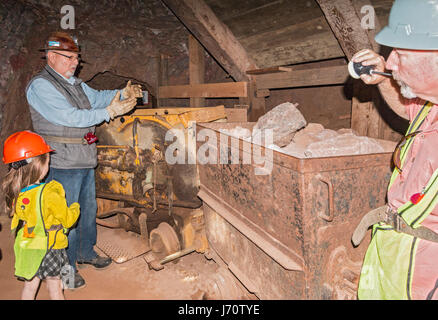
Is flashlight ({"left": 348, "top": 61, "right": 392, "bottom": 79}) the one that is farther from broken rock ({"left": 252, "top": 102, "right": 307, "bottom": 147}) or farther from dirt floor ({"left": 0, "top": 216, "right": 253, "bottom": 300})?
dirt floor ({"left": 0, "top": 216, "right": 253, "bottom": 300})

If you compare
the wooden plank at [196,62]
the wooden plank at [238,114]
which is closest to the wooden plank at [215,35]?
the wooden plank at [238,114]

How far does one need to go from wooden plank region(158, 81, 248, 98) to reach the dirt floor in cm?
221

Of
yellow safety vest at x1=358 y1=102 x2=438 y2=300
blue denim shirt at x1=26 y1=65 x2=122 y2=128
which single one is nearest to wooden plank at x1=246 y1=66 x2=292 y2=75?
blue denim shirt at x1=26 y1=65 x2=122 y2=128

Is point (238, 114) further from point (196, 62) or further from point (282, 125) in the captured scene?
point (282, 125)

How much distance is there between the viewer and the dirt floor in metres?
2.52

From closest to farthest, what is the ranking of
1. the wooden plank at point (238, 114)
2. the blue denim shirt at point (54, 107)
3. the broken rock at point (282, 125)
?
the broken rock at point (282, 125) < the blue denim shirt at point (54, 107) < the wooden plank at point (238, 114)

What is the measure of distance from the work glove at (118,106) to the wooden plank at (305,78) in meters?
1.75

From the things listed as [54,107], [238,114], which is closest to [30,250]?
[54,107]

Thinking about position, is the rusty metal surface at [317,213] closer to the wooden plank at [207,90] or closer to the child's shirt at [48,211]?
the child's shirt at [48,211]

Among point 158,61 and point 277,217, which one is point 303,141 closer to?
point 277,217

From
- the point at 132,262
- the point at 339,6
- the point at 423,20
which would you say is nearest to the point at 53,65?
the point at 132,262

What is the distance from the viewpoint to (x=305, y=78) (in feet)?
11.7

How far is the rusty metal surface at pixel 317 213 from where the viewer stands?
1567 millimetres

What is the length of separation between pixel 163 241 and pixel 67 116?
1.50m
